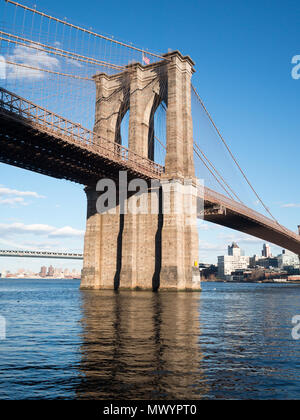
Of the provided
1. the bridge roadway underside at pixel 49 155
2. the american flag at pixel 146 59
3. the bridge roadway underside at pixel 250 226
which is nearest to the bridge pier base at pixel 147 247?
the bridge roadway underside at pixel 49 155

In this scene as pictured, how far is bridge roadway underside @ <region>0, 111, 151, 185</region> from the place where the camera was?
3139 cm

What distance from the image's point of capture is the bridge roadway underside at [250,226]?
190 ft

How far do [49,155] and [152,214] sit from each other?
14318 millimetres

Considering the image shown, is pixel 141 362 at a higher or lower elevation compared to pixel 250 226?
lower

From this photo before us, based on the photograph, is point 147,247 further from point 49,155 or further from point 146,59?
point 146,59

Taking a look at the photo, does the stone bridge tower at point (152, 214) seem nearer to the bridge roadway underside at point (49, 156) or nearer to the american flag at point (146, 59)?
the american flag at point (146, 59)

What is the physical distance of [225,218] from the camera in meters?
63.1

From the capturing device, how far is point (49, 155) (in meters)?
37.2

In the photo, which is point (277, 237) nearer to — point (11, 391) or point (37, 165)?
point (37, 165)

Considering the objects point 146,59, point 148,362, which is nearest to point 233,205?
point 146,59

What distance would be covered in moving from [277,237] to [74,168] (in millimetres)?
52447

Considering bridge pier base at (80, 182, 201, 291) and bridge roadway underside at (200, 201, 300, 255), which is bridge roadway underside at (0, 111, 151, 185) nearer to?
bridge pier base at (80, 182, 201, 291)

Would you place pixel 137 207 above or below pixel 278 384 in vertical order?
above

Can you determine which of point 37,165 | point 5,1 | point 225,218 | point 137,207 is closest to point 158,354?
point 5,1
